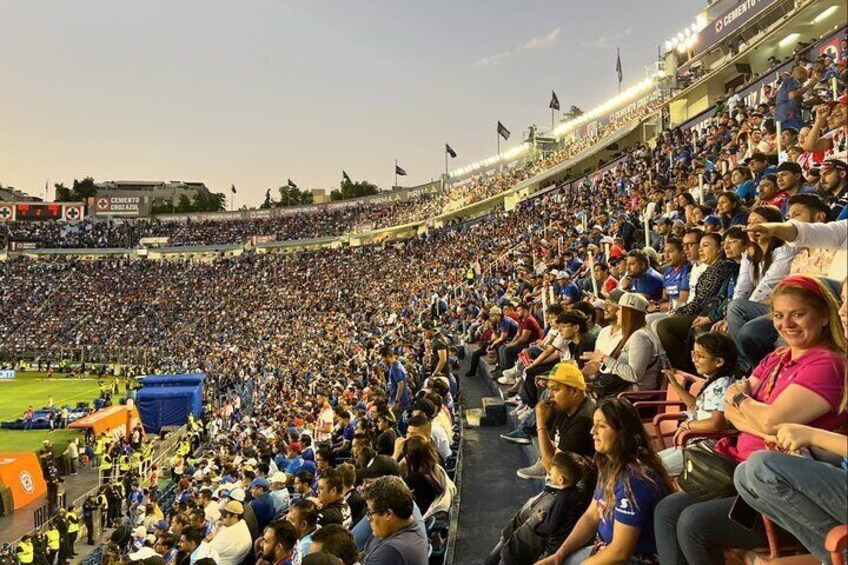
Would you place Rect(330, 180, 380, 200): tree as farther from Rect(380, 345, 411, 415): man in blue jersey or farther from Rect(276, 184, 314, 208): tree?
Rect(380, 345, 411, 415): man in blue jersey

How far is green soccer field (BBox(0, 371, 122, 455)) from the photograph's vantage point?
958 inches

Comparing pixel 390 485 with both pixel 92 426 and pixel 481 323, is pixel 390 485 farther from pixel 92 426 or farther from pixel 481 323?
pixel 92 426

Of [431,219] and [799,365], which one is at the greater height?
[431,219]

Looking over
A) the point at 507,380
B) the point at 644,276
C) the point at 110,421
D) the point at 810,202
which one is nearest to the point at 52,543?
the point at 110,421

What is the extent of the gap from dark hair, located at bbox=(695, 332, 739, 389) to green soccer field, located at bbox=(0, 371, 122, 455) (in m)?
24.7

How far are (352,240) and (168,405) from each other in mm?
33435

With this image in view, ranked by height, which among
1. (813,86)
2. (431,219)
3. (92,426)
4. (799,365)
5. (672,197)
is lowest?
(92,426)

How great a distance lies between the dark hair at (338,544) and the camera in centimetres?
343

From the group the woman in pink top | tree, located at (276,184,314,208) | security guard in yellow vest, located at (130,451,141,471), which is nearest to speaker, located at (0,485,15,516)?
security guard in yellow vest, located at (130,451,141,471)

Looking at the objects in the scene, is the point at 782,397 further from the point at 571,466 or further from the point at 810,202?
the point at 810,202

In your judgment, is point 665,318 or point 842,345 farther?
point 665,318

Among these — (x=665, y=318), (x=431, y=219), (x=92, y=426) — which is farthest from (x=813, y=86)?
(x=431, y=219)

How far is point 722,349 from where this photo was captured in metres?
3.15

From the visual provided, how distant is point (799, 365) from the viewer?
2.23 m
